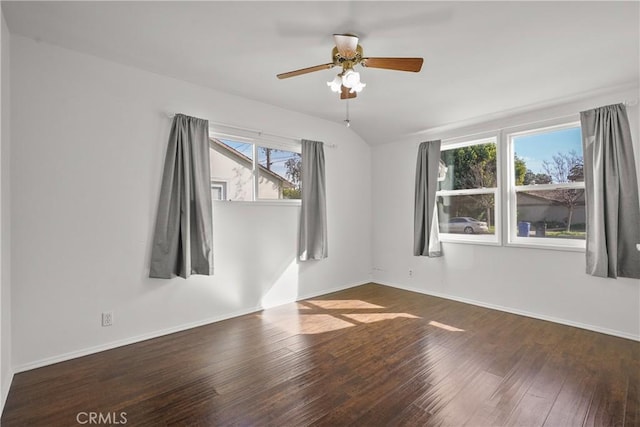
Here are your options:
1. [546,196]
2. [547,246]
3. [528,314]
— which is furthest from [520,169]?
[528,314]

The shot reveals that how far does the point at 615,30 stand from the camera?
2297 millimetres

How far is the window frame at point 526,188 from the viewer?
3.39 m

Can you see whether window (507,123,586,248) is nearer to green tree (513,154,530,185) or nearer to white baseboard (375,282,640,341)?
green tree (513,154,530,185)

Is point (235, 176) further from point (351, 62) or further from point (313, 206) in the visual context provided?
point (351, 62)

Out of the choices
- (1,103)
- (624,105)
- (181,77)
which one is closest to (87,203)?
(1,103)

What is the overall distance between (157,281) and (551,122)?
4.64 metres

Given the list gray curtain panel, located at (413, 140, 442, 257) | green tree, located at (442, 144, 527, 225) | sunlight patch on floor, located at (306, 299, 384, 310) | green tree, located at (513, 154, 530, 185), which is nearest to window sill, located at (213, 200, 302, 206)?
sunlight patch on floor, located at (306, 299, 384, 310)

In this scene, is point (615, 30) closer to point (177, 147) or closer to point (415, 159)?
point (415, 159)

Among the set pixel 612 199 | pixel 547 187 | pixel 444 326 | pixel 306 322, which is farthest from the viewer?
pixel 547 187

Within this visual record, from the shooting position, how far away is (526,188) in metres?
3.73

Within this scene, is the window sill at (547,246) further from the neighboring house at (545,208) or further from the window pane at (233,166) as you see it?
the window pane at (233,166)

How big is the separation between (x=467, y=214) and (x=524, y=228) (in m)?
0.71

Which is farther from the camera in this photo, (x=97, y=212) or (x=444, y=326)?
(x=444, y=326)

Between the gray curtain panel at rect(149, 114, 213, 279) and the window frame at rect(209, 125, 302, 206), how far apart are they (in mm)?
266
